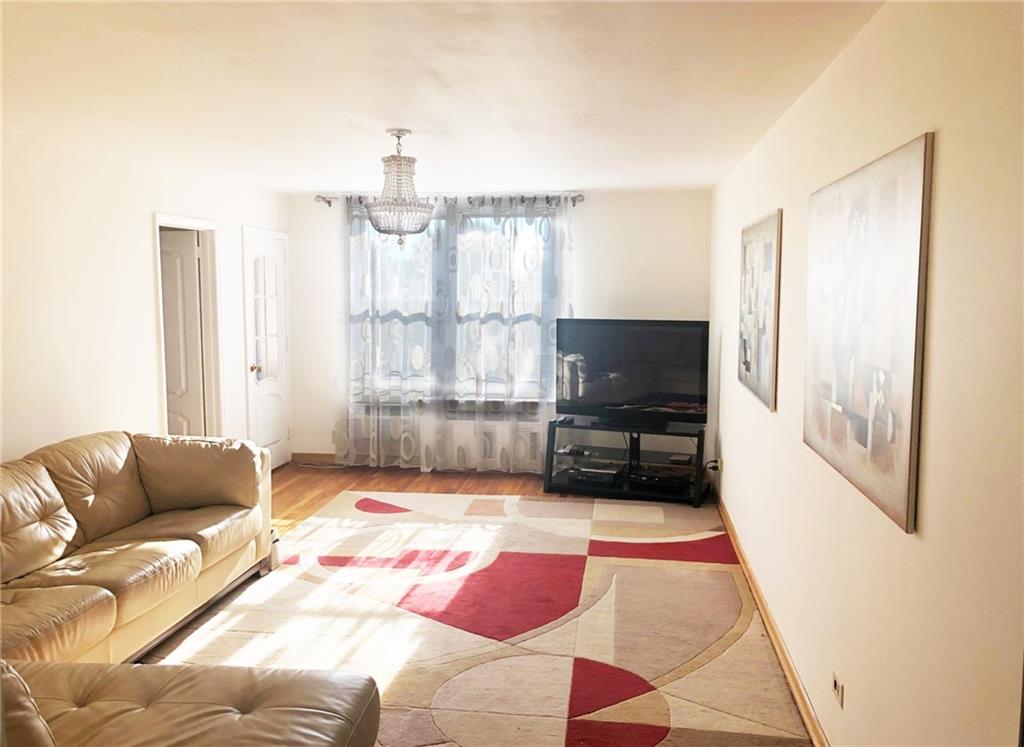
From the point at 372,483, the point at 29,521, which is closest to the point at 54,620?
the point at 29,521

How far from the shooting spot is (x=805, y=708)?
307cm

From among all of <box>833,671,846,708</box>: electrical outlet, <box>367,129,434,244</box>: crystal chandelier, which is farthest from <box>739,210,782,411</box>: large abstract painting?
<box>367,129,434,244</box>: crystal chandelier

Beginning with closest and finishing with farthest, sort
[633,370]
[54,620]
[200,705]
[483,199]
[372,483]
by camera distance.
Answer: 1. [200,705]
2. [54,620]
3. [633,370]
4. [372,483]
5. [483,199]

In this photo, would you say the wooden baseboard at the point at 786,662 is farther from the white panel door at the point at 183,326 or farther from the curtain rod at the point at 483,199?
the white panel door at the point at 183,326

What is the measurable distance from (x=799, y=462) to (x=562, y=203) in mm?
4010

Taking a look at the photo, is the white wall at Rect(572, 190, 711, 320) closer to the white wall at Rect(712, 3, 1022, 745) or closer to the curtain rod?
the curtain rod

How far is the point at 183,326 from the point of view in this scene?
609cm

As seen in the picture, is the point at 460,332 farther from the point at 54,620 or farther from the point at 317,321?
the point at 54,620

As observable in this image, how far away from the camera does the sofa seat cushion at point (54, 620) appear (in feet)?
9.30

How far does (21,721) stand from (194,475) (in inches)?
108

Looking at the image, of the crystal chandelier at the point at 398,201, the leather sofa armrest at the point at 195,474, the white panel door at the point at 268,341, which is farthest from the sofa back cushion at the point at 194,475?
the white panel door at the point at 268,341

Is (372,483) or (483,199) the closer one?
(372,483)

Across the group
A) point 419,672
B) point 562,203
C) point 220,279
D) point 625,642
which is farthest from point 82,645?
point 562,203

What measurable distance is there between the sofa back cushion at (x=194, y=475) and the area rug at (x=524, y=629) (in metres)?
0.53
